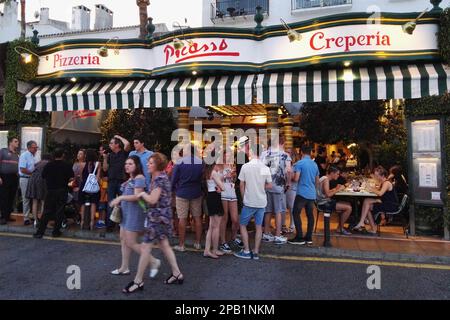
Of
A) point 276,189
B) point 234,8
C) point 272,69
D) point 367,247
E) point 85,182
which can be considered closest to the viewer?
point 367,247

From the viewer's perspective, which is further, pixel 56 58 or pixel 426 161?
pixel 56 58

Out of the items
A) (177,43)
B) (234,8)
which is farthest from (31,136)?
(234,8)

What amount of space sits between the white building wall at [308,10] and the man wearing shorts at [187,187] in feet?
33.2

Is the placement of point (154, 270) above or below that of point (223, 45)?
below

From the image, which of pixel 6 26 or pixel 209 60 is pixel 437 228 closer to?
pixel 209 60

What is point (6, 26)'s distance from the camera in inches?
843

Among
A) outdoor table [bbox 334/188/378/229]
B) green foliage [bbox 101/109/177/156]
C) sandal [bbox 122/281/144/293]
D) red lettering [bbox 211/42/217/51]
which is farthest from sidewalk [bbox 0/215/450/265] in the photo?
green foliage [bbox 101/109/177/156]

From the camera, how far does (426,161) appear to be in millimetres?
7113

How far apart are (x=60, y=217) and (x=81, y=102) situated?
3189 mm

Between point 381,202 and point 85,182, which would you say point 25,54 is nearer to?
point 85,182

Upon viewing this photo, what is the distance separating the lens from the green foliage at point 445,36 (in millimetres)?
6770

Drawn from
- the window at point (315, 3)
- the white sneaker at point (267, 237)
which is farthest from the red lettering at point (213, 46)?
the window at point (315, 3)

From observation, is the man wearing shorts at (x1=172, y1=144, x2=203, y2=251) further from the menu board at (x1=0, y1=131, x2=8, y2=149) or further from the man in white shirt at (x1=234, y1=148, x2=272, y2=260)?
the menu board at (x1=0, y1=131, x2=8, y2=149)

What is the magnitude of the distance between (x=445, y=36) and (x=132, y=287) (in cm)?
716
